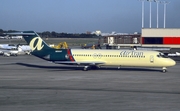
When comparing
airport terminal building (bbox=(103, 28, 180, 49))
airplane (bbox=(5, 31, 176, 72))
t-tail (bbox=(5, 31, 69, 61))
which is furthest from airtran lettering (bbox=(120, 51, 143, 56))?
airport terminal building (bbox=(103, 28, 180, 49))

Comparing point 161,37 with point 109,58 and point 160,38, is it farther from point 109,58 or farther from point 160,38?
point 109,58

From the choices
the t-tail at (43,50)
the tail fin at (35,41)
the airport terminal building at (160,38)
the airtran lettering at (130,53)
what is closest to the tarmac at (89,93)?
the airtran lettering at (130,53)

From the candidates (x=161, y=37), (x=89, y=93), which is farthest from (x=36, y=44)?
(x=161, y=37)

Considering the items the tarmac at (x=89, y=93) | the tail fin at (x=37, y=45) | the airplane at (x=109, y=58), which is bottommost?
the tarmac at (x=89, y=93)

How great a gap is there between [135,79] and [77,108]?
16.2 meters

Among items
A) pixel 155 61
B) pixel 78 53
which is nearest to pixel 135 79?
pixel 155 61

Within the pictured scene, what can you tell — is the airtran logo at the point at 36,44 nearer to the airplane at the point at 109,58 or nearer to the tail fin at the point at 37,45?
the tail fin at the point at 37,45

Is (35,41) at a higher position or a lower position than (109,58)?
higher

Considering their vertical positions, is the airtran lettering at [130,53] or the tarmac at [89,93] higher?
the airtran lettering at [130,53]

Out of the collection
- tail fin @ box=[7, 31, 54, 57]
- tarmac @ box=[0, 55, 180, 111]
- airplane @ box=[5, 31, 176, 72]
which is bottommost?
tarmac @ box=[0, 55, 180, 111]

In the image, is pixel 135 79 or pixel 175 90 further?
pixel 135 79

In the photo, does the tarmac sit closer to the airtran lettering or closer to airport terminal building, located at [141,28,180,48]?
the airtran lettering

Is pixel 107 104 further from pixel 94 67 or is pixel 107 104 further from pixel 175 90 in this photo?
pixel 94 67

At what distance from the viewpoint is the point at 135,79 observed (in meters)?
35.5
